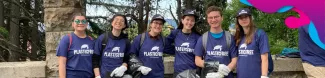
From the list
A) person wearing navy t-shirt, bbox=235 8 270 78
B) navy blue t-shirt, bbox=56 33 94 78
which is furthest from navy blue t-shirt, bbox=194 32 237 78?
navy blue t-shirt, bbox=56 33 94 78

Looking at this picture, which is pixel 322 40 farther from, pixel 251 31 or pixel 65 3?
pixel 65 3

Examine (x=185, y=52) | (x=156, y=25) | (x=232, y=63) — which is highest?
(x=156, y=25)

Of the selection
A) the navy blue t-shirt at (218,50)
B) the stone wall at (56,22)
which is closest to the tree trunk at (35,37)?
the stone wall at (56,22)

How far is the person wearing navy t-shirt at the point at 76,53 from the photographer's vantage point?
417 centimetres

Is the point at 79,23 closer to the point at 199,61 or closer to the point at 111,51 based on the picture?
the point at 111,51

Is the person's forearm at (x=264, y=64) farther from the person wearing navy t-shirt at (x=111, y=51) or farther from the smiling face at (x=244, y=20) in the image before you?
the person wearing navy t-shirt at (x=111, y=51)

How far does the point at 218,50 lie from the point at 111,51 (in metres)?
1.12

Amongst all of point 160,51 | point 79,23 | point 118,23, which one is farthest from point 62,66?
point 160,51

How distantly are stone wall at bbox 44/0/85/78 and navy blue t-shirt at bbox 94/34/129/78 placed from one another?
791 millimetres

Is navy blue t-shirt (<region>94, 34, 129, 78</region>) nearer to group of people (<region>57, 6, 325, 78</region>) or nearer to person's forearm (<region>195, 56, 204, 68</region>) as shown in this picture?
group of people (<region>57, 6, 325, 78</region>)

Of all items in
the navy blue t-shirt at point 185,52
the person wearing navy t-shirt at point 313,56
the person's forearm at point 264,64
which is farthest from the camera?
the navy blue t-shirt at point 185,52

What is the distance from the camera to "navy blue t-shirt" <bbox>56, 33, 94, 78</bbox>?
4.18m

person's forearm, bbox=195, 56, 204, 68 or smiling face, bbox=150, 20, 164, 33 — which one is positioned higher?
smiling face, bbox=150, 20, 164, 33

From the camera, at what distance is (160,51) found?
4.54 meters
